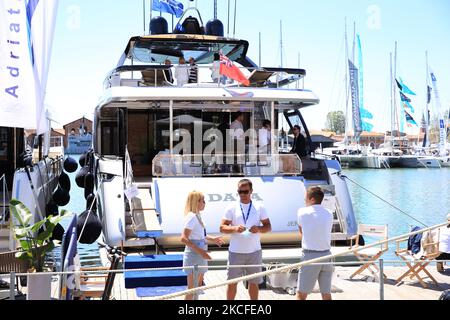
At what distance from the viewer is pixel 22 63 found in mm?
8367

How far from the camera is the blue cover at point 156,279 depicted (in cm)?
788


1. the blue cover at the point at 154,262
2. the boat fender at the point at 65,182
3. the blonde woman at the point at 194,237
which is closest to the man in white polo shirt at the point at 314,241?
the blonde woman at the point at 194,237

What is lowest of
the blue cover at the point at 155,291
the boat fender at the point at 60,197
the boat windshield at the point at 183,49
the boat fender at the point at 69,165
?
the blue cover at the point at 155,291

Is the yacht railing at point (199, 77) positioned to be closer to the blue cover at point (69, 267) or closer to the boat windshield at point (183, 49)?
the boat windshield at point (183, 49)

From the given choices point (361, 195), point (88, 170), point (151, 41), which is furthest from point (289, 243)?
point (361, 195)

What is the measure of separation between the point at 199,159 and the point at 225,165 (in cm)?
58

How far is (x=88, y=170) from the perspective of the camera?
60.9 ft

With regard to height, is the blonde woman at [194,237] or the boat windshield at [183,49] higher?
the boat windshield at [183,49]

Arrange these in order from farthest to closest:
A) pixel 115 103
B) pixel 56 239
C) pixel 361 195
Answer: pixel 361 195 < pixel 56 239 < pixel 115 103

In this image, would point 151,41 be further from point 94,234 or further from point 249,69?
point 94,234

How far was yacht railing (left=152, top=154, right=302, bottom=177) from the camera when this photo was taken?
39.1 ft

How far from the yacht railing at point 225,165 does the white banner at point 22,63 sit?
3614 mm

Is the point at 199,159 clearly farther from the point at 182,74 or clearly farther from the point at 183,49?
the point at 183,49

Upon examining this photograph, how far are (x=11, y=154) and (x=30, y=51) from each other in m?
7.37
